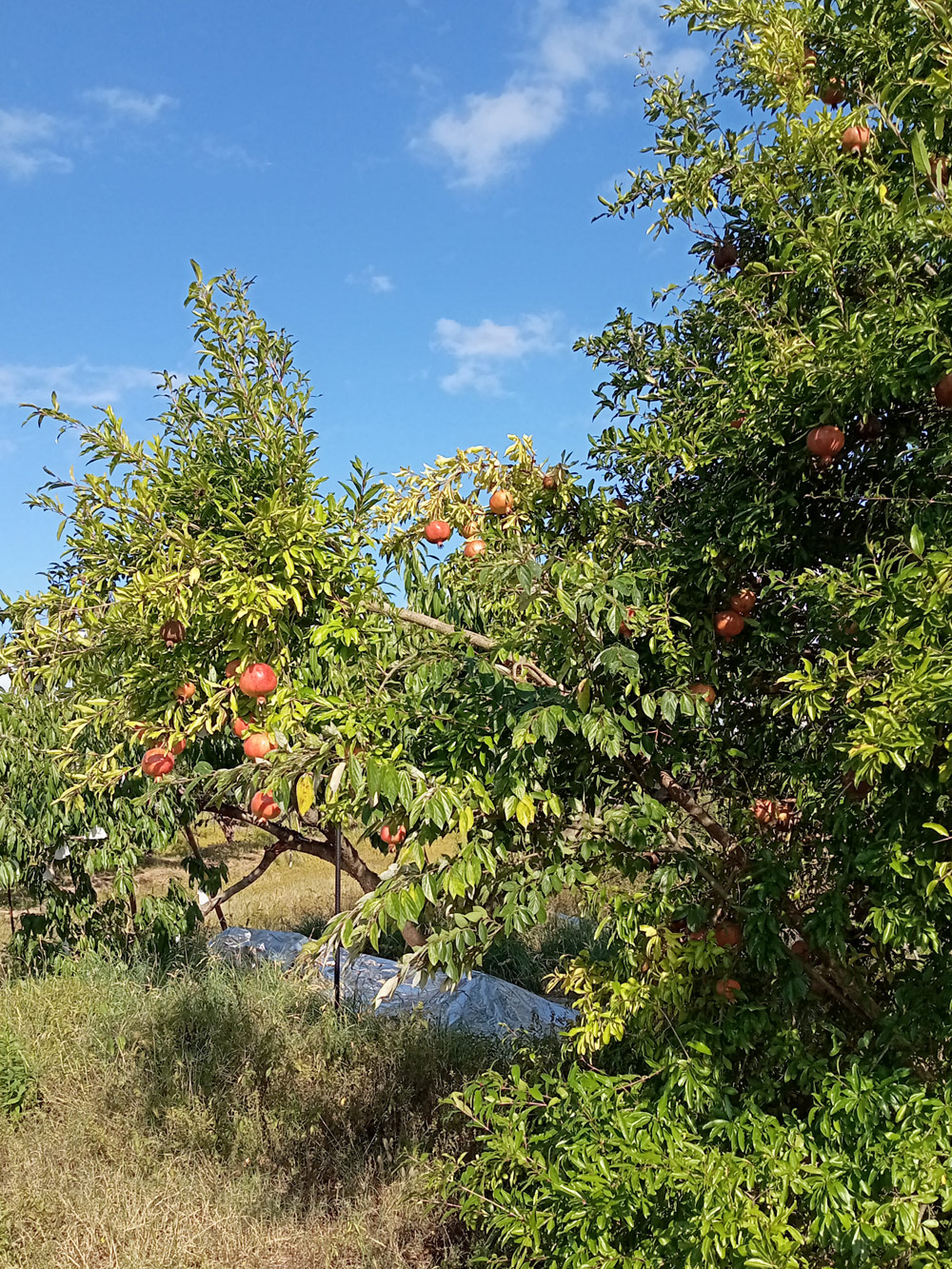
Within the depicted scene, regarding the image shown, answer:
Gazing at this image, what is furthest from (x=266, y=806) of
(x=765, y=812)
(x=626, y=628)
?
(x=765, y=812)

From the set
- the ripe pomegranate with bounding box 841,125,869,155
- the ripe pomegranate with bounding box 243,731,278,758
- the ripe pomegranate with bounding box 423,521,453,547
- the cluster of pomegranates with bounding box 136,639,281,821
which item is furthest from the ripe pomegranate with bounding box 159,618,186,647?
the ripe pomegranate with bounding box 841,125,869,155

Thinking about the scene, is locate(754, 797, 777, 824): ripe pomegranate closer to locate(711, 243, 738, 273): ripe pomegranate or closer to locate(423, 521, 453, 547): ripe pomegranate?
locate(423, 521, 453, 547): ripe pomegranate

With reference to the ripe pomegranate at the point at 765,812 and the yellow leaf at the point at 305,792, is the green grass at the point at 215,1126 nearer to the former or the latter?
the ripe pomegranate at the point at 765,812

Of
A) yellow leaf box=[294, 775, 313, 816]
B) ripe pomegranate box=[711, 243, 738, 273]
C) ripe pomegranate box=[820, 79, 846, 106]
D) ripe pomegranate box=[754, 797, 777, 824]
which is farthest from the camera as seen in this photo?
ripe pomegranate box=[711, 243, 738, 273]

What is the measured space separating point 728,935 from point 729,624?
2.61 feet

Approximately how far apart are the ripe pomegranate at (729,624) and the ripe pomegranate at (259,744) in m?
1.13

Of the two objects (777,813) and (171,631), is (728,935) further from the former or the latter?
(171,631)

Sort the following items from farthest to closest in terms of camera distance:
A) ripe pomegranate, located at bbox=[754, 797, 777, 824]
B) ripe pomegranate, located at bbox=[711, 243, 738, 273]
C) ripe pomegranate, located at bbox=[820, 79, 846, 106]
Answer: ripe pomegranate, located at bbox=[711, 243, 738, 273] → ripe pomegranate, located at bbox=[820, 79, 846, 106] → ripe pomegranate, located at bbox=[754, 797, 777, 824]

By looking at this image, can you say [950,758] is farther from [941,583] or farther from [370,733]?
[370,733]

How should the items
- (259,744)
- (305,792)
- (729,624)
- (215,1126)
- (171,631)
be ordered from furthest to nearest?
1. (215,1126)
2. (729,624)
3. (171,631)
4. (259,744)
5. (305,792)

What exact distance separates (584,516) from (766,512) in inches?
29.6

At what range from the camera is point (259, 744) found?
6.83 ft

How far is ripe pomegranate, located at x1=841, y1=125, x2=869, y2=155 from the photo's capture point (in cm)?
244

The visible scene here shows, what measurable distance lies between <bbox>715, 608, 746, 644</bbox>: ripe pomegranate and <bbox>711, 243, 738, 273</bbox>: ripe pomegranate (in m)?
1.18
